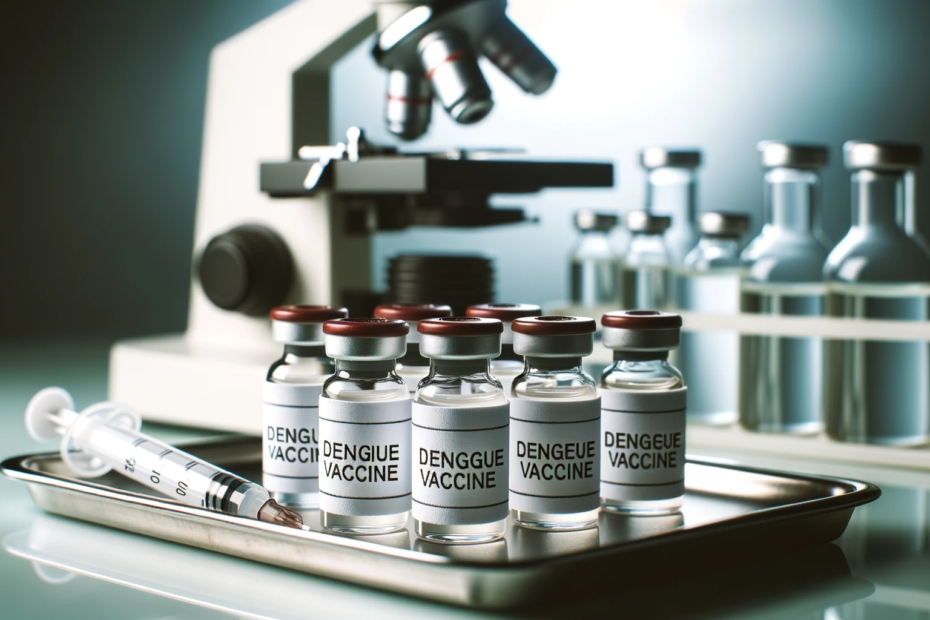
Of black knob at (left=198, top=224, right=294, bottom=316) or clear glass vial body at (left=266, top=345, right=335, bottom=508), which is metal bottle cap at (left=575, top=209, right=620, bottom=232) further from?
clear glass vial body at (left=266, top=345, right=335, bottom=508)

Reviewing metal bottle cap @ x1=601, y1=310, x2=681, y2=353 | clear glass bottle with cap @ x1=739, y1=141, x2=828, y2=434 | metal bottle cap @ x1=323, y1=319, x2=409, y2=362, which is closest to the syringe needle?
metal bottle cap @ x1=323, y1=319, x2=409, y2=362

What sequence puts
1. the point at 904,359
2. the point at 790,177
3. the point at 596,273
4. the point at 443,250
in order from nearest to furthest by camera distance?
1. the point at 904,359
2. the point at 790,177
3. the point at 596,273
4. the point at 443,250

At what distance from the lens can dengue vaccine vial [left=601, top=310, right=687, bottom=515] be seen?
725 millimetres

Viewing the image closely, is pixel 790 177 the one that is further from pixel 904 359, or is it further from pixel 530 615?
pixel 530 615

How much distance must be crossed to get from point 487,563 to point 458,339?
0.14 metres

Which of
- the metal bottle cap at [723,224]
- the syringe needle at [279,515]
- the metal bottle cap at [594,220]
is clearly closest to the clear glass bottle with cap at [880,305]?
the metal bottle cap at [723,224]

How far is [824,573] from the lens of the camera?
68cm

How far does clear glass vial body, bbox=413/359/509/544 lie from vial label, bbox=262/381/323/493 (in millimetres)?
98

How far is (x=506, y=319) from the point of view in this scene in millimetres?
777

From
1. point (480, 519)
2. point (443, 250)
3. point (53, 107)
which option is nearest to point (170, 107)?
point (53, 107)

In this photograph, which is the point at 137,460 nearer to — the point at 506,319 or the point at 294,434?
the point at 294,434

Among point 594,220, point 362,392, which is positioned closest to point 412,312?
point 362,392

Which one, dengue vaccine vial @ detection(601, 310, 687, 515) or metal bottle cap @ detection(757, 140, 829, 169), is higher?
metal bottle cap @ detection(757, 140, 829, 169)

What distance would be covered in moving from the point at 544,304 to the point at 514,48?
29.1 inches
